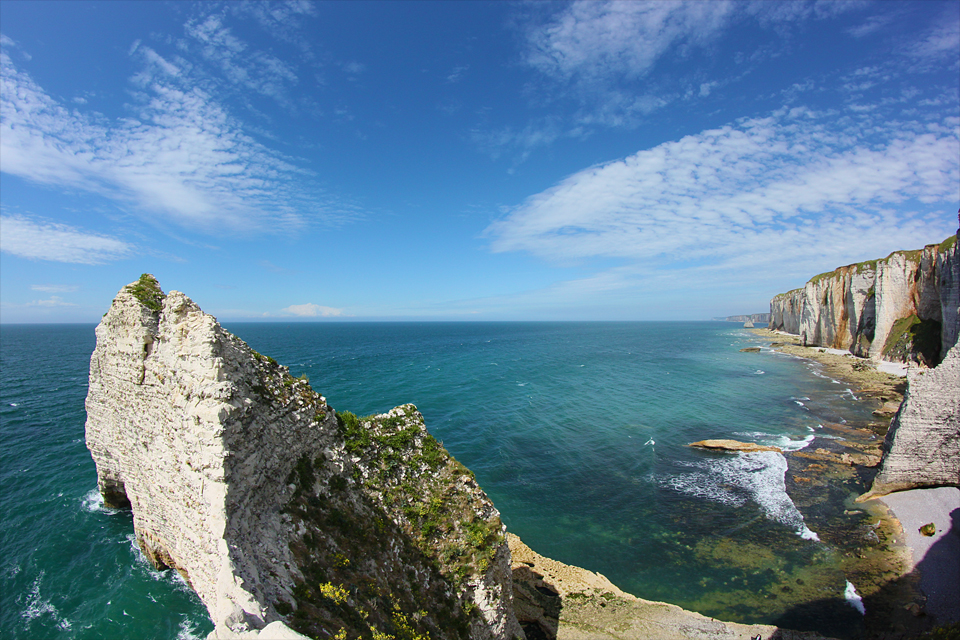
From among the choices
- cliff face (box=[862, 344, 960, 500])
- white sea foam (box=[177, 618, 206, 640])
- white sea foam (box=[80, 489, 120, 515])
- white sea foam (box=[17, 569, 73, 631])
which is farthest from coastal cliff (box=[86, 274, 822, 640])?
cliff face (box=[862, 344, 960, 500])

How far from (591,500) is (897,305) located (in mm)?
67943

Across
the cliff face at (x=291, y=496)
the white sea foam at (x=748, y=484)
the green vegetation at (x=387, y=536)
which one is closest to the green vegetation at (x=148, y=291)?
the cliff face at (x=291, y=496)

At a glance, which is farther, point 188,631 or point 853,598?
point 853,598

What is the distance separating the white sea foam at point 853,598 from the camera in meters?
17.8

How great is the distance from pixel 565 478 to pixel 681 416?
74.3ft

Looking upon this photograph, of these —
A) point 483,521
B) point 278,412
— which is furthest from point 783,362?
point 278,412

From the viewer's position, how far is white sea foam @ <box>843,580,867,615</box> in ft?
58.4

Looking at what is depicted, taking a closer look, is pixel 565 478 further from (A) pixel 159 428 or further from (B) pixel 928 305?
(B) pixel 928 305

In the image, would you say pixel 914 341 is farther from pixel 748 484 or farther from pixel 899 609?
pixel 899 609

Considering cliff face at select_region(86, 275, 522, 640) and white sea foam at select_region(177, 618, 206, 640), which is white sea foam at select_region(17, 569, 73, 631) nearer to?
white sea foam at select_region(177, 618, 206, 640)

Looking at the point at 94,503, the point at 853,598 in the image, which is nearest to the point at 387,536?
the point at 853,598

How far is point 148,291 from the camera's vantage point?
1559 cm

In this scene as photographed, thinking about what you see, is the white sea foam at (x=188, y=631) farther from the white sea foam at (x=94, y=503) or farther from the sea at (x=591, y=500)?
the white sea foam at (x=94, y=503)

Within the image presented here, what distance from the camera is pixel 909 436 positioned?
24078 millimetres
